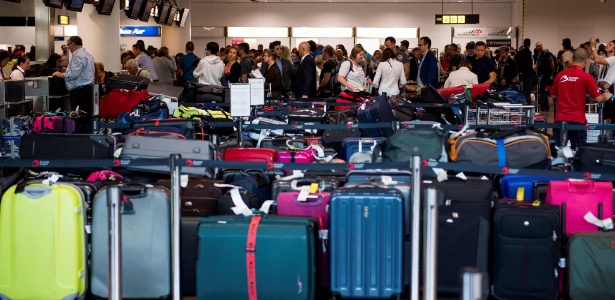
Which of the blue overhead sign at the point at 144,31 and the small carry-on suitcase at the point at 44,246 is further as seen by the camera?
the blue overhead sign at the point at 144,31

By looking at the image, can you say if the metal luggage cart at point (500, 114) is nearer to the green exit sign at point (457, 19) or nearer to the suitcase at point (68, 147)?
the suitcase at point (68, 147)

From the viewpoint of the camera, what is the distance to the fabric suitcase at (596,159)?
20.6ft

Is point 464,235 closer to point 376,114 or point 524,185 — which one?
point 524,185

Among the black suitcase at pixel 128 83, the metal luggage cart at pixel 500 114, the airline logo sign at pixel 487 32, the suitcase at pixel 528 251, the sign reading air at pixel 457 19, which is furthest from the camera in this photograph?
the airline logo sign at pixel 487 32

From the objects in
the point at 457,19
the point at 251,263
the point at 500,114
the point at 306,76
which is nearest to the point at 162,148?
the point at 251,263

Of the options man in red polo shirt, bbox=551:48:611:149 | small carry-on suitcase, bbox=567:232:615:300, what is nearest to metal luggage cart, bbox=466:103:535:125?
man in red polo shirt, bbox=551:48:611:149

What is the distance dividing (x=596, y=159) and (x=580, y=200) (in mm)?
743

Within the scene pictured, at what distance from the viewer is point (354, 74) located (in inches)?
500

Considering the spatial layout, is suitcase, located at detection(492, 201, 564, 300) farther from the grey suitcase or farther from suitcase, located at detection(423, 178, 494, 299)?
the grey suitcase

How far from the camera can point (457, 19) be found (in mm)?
31359

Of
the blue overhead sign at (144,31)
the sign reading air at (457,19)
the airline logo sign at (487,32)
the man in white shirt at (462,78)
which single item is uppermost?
the sign reading air at (457,19)

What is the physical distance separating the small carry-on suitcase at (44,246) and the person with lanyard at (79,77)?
7.79 meters

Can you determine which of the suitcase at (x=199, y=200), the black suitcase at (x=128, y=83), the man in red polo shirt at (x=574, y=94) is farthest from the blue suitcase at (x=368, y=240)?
the black suitcase at (x=128, y=83)

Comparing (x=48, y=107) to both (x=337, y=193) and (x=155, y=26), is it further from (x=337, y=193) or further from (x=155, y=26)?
(x=155, y=26)
